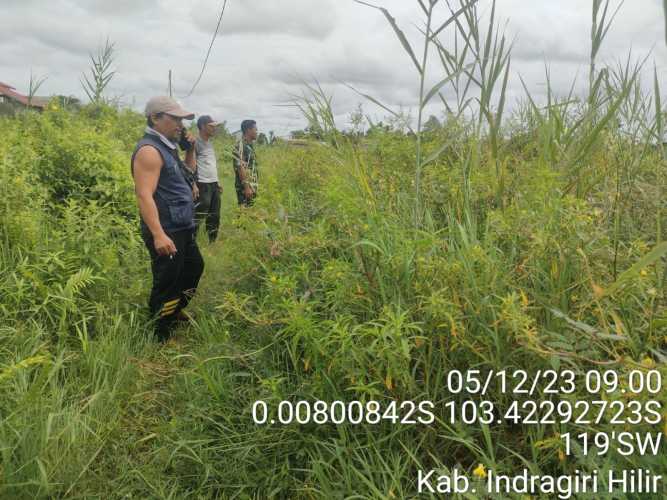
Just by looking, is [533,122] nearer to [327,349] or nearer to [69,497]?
[327,349]

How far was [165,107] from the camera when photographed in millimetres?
3480

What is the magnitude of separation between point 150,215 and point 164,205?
25 centimetres

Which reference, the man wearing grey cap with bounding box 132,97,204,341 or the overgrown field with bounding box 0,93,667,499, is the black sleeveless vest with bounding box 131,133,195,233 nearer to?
the man wearing grey cap with bounding box 132,97,204,341

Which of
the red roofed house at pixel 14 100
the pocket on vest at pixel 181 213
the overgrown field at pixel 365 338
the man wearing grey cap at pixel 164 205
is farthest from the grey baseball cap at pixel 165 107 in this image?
the red roofed house at pixel 14 100

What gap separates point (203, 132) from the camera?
592 centimetres

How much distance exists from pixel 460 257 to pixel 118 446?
1.84m

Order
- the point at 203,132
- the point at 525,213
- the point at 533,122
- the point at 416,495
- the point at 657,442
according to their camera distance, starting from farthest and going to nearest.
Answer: the point at 203,132 → the point at 533,122 → the point at 525,213 → the point at 416,495 → the point at 657,442

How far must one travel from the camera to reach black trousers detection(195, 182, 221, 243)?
19.4ft

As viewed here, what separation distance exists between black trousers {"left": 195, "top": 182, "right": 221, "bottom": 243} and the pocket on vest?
7.24ft

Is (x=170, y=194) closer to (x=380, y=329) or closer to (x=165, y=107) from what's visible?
(x=165, y=107)

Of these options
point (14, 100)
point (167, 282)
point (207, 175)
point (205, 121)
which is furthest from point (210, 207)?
point (14, 100)

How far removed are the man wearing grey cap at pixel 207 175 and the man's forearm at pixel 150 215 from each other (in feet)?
8.28

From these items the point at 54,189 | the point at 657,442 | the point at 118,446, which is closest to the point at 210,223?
the point at 54,189

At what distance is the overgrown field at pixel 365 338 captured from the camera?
1.79m
